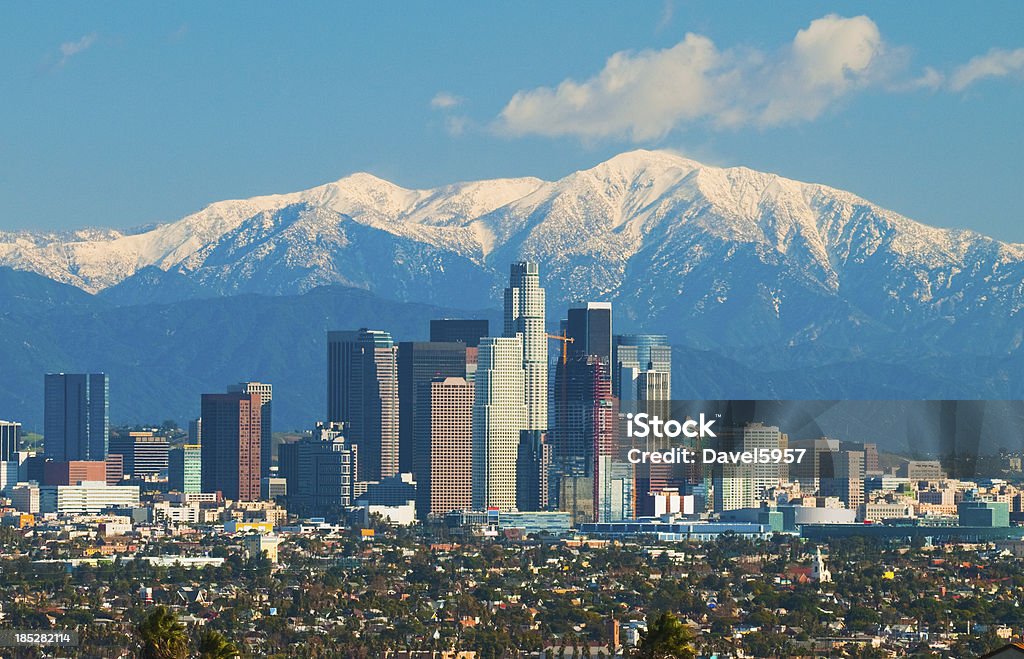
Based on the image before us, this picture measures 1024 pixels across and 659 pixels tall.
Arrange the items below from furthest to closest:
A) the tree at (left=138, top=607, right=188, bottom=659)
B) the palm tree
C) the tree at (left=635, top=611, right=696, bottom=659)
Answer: the tree at (left=138, top=607, right=188, bottom=659) < the tree at (left=635, top=611, right=696, bottom=659) < the palm tree

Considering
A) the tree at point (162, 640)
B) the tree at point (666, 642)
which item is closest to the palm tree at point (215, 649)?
the tree at point (162, 640)

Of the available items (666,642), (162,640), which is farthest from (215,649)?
Result: (666,642)

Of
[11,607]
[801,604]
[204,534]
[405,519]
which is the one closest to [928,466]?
[801,604]

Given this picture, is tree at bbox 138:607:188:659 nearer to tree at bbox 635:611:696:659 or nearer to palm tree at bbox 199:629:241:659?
palm tree at bbox 199:629:241:659

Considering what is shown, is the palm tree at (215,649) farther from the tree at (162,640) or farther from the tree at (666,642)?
the tree at (666,642)

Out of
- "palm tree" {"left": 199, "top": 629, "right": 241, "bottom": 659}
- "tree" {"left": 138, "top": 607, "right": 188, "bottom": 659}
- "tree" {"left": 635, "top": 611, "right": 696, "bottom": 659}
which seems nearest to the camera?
"palm tree" {"left": 199, "top": 629, "right": 241, "bottom": 659}

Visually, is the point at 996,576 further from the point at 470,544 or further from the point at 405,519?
the point at 405,519

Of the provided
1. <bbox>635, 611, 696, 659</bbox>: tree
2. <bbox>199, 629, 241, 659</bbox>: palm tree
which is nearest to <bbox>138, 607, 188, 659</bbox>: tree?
<bbox>199, 629, 241, 659</bbox>: palm tree

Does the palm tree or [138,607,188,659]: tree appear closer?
the palm tree

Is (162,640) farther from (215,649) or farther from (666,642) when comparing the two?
(666,642)

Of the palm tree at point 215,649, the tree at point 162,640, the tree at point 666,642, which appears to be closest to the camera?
the palm tree at point 215,649

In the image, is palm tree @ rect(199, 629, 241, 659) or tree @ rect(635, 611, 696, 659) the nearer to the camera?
palm tree @ rect(199, 629, 241, 659)
